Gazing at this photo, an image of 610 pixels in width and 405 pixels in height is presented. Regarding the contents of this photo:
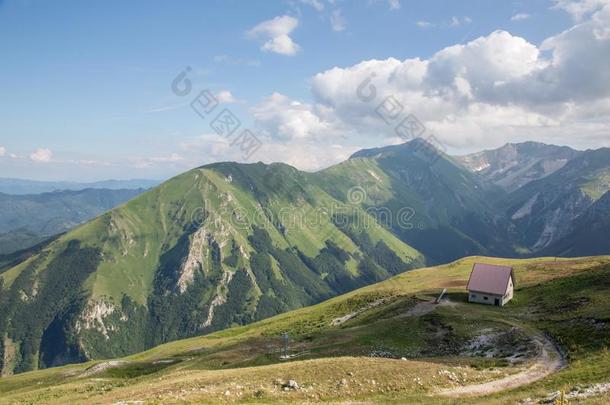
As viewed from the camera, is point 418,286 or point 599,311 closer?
point 599,311

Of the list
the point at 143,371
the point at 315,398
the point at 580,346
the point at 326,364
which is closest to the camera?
the point at 315,398

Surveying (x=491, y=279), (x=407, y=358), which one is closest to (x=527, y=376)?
(x=407, y=358)

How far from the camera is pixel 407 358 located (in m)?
55.5

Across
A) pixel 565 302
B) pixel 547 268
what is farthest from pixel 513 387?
pixel 547 268

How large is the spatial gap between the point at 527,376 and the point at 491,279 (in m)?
44.0

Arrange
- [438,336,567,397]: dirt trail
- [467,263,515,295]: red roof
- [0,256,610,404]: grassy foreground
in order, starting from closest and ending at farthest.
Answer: [0,256,610,404]: grassy foreground
[438,336,567,397]: dirt trail
[467,263,515,295]: red roof

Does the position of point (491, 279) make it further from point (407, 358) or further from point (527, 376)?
point (527, 376)

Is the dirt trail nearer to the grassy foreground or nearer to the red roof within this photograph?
the grassy foreground

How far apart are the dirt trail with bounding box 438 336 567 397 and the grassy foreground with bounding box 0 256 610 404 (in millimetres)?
876

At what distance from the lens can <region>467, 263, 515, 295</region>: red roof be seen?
273ft

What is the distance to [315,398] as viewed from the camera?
38.2 metres

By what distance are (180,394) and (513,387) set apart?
31150mm

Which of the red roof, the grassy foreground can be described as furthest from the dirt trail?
the red roof

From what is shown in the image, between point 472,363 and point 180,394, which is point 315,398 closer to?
point 180,394
